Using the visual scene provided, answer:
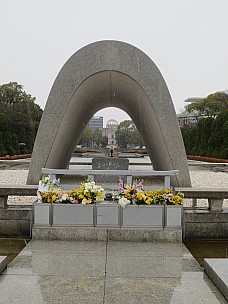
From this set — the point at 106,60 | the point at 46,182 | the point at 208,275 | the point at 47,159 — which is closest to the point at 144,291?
the point at 208,275

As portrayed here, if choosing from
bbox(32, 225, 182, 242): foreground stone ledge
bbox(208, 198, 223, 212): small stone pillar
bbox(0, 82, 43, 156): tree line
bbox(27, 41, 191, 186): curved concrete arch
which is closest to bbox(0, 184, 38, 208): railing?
bbox(32, 225, 182, 242): foreground stone ledge

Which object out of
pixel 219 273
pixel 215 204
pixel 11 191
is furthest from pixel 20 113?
pixel 219 273

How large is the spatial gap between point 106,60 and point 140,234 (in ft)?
19.0

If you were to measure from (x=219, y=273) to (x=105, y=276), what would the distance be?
138 centimetres

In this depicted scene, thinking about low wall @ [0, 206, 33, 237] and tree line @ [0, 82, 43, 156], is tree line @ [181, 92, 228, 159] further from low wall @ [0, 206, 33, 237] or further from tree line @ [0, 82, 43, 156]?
low wall @ [0, 206, 33, 237]

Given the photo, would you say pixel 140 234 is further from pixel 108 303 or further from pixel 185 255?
pixel 108 303

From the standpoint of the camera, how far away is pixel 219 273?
4.49m

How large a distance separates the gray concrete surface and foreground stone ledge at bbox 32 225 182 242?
165cm

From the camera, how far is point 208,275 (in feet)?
16.0

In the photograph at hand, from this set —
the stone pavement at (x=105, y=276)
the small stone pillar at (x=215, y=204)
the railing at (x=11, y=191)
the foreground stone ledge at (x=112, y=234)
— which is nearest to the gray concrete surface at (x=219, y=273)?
the stone pavement at (x=105, y=276)

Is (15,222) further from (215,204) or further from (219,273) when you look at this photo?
(219,273)

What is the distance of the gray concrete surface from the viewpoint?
4242 mm

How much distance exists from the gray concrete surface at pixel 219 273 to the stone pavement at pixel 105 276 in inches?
3.1

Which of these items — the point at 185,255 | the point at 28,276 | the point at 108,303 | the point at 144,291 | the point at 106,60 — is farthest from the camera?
the point at 106,60
